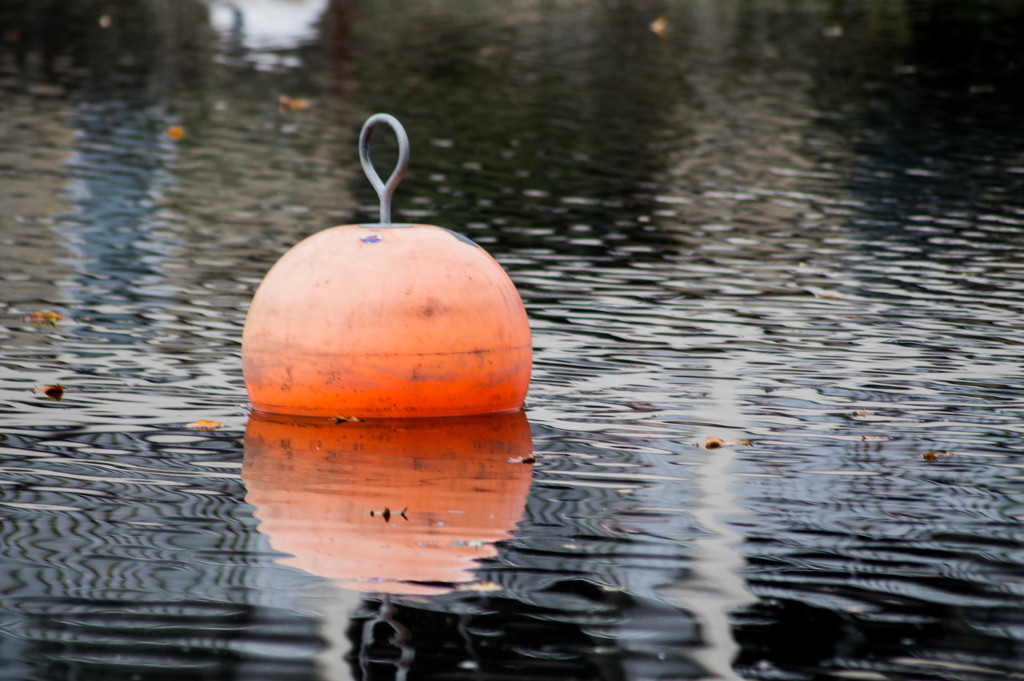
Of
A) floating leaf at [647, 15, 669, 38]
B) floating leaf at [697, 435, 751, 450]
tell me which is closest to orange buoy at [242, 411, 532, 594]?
floating leaf at [697, 435, 751, 450]

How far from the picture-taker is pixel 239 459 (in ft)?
26.2

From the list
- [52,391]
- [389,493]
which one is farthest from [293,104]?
[389,493]

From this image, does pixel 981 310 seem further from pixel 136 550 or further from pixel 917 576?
pixel 136 550

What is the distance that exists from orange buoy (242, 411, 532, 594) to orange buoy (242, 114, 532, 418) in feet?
0.53

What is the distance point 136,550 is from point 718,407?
3.73 meters

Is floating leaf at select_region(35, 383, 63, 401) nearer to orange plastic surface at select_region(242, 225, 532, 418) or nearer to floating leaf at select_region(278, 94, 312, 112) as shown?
orange plastic surface at select_region(242, 225, 532, 418)

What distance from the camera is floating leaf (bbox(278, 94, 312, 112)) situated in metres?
25.7

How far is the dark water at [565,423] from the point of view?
5.61 meters

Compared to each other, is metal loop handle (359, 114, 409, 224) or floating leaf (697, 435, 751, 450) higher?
metal loop handle (359, 114, 409, 224)

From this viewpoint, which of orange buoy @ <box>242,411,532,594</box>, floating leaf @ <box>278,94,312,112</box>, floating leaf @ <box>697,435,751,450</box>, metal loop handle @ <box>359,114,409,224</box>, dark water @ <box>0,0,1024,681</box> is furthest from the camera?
floating leaf @ <box>278,94,312,112</box>

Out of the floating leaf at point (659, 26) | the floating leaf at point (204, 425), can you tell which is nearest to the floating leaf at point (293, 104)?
the floating leaf at point (659, 26)

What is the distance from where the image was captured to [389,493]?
7.38m

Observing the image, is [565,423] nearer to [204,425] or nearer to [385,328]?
[385,328]

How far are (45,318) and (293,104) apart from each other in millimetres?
15323
